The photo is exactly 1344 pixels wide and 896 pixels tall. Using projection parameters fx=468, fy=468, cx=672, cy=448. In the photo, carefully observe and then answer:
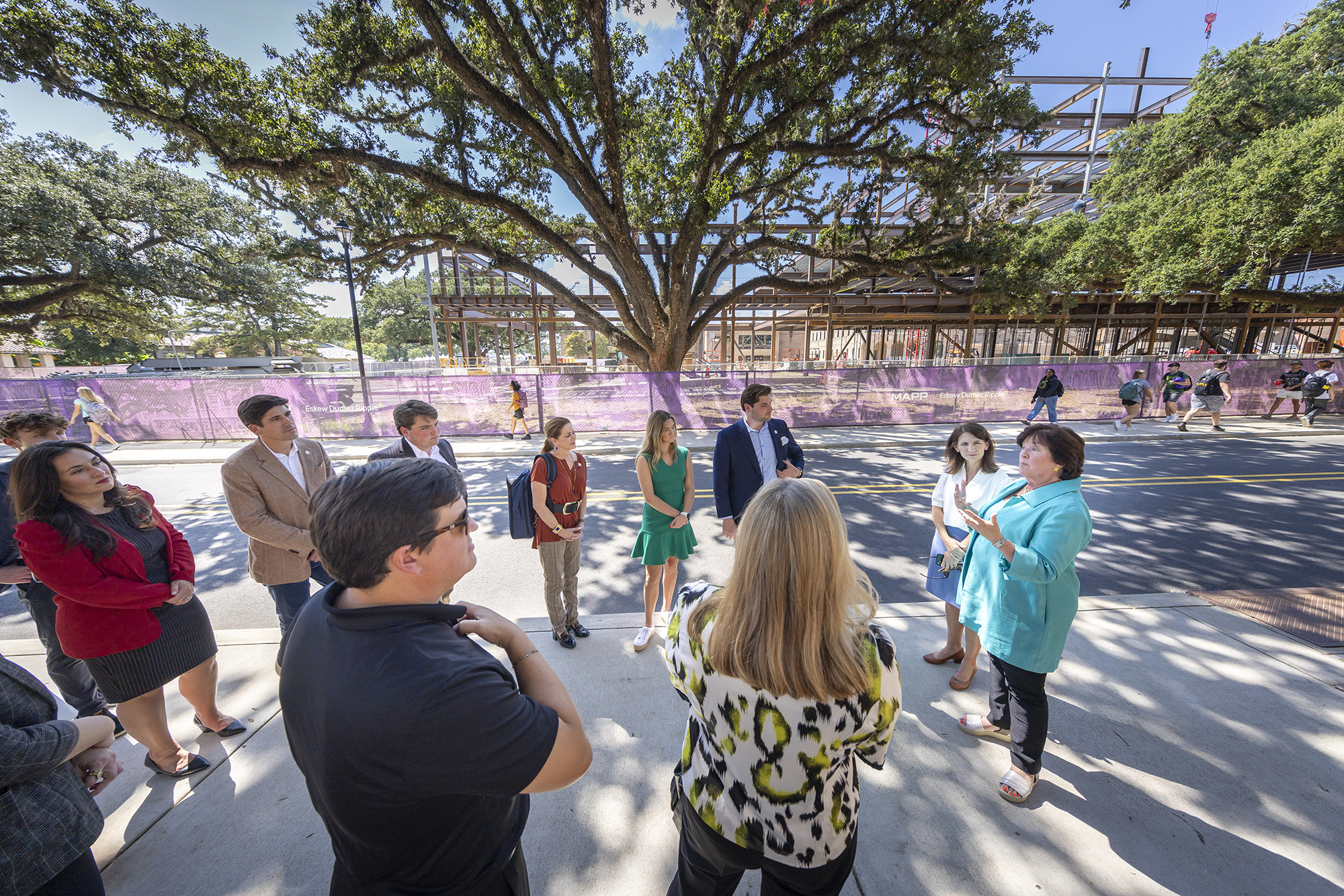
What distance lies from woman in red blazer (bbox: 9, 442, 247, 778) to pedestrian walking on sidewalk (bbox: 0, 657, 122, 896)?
937mm

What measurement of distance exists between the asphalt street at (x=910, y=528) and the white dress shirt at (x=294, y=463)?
6.07ft

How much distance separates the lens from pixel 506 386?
13383 mm

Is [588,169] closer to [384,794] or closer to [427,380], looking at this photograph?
[427,380]

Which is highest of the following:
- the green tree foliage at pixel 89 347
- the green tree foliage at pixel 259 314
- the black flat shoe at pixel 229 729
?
the green tree foliage at pixel 259 314

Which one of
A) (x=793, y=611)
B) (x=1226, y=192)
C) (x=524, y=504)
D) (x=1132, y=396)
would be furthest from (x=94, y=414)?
(x=1226, y=192)

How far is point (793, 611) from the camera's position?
1.35m

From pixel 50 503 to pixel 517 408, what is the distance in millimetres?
10058

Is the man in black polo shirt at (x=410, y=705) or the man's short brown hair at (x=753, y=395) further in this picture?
the man's short brown hair at (x=753, y=395)

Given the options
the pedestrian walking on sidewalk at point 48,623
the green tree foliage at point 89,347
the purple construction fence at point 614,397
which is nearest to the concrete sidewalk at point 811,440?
the purple construction fence at point 614,397

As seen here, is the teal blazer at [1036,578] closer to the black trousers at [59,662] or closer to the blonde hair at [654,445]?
the blonde hair at [654,445]

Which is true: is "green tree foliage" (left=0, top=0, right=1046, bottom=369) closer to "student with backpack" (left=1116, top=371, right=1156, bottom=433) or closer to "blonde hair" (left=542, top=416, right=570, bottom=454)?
"student with backpack" (left=1116, top=371, right=1156, bottom=433)

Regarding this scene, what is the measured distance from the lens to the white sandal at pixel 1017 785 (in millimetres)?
2371

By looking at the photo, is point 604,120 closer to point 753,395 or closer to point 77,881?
point 753,395

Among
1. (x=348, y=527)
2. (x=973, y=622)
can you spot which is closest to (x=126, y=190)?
(x=348, y=527)
